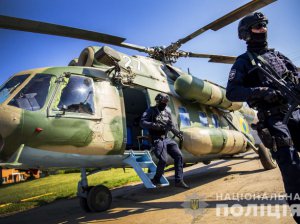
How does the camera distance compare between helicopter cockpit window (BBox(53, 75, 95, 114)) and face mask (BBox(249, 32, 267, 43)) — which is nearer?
face mask (BBox(249, 32, 267, 43))

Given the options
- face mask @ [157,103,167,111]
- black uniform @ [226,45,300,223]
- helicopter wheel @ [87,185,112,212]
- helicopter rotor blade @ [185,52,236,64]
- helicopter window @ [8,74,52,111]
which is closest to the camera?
black uniform @ [226,45,300,223]

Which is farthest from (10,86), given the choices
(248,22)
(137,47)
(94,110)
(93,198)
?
(248,22)

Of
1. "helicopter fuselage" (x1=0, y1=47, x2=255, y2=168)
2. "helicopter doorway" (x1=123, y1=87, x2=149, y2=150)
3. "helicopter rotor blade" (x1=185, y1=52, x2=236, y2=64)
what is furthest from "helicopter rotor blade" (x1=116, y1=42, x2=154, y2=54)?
"helicopter rotor blade" (x1=185, y1=52, x2=236, y2=64)

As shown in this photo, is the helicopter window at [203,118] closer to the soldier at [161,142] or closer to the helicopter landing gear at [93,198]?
the soldier at [161,142]

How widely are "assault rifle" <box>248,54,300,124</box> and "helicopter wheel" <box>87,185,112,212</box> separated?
3.87 meters

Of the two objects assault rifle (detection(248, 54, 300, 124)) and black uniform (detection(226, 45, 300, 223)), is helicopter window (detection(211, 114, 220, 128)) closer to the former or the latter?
black uniform (detection(226, 45, 300, 223))

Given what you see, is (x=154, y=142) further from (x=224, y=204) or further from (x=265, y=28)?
(x=265, y=28)

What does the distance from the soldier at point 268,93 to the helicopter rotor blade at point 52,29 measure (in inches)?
145

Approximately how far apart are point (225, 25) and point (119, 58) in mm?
2642

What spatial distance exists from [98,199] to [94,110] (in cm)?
165

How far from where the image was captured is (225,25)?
700cm

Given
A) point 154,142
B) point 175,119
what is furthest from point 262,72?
point 175,119

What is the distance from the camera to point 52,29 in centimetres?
562

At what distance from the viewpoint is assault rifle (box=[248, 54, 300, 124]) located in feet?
8.82
